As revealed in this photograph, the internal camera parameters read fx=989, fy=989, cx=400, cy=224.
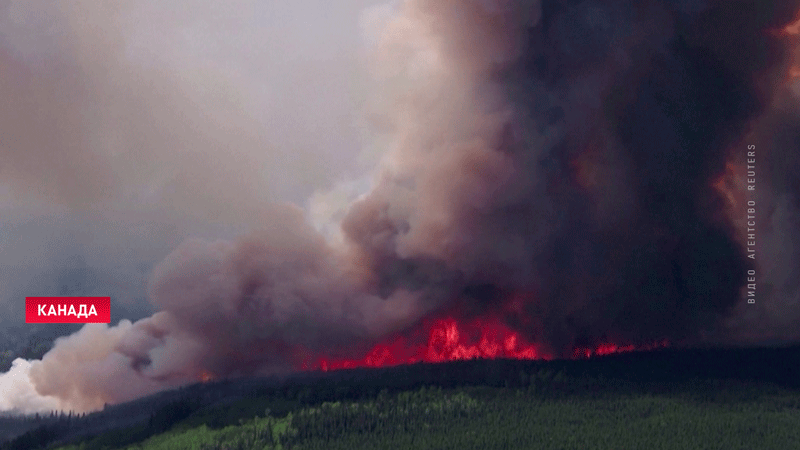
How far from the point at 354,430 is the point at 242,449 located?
70.3 feet

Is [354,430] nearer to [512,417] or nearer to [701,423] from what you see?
[512,417]

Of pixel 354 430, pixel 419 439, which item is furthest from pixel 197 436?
pixel 419 439

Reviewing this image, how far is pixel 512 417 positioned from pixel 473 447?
17.9 metres

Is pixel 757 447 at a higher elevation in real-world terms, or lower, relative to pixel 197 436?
lower

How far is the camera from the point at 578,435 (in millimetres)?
184375

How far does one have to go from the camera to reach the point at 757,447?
181000 millimetres

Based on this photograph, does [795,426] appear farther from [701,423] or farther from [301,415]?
[301,415]

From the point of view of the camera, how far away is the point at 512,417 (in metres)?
194

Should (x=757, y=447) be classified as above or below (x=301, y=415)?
below

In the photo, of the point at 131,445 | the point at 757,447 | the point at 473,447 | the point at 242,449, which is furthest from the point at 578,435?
the point at 131,445

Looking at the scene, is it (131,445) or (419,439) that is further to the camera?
(131,445)

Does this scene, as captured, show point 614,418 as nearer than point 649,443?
No

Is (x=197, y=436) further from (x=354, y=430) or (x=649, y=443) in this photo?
(x=649, y=443)

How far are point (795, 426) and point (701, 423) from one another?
59.2 ft
